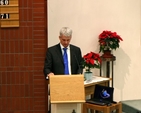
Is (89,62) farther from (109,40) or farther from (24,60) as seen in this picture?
(24,60)

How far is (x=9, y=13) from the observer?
3.76 meters

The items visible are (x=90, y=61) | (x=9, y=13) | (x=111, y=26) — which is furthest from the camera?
(x=111, y=26)

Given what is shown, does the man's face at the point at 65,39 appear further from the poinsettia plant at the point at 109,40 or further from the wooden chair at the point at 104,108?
the poinsettia plant at the point at 109,40

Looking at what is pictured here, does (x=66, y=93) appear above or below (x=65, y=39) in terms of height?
below

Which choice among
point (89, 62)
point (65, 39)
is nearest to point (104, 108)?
point (89, 62)

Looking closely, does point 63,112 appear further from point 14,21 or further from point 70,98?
point 14,21

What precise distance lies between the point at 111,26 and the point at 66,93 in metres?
2.04

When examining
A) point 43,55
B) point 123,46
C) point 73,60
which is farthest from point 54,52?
point 123,46

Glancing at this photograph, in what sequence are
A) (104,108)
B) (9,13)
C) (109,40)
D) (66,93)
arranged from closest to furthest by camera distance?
(66,93) < (104,108) < (9,13) < (109,40)

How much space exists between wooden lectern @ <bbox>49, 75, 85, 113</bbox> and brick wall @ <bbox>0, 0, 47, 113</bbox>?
1611mm

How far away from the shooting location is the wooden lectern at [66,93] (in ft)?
7.38

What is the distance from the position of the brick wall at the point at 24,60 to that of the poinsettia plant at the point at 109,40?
804 mm

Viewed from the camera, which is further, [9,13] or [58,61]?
[9,13]

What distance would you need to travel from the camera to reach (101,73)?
13.5 feet
